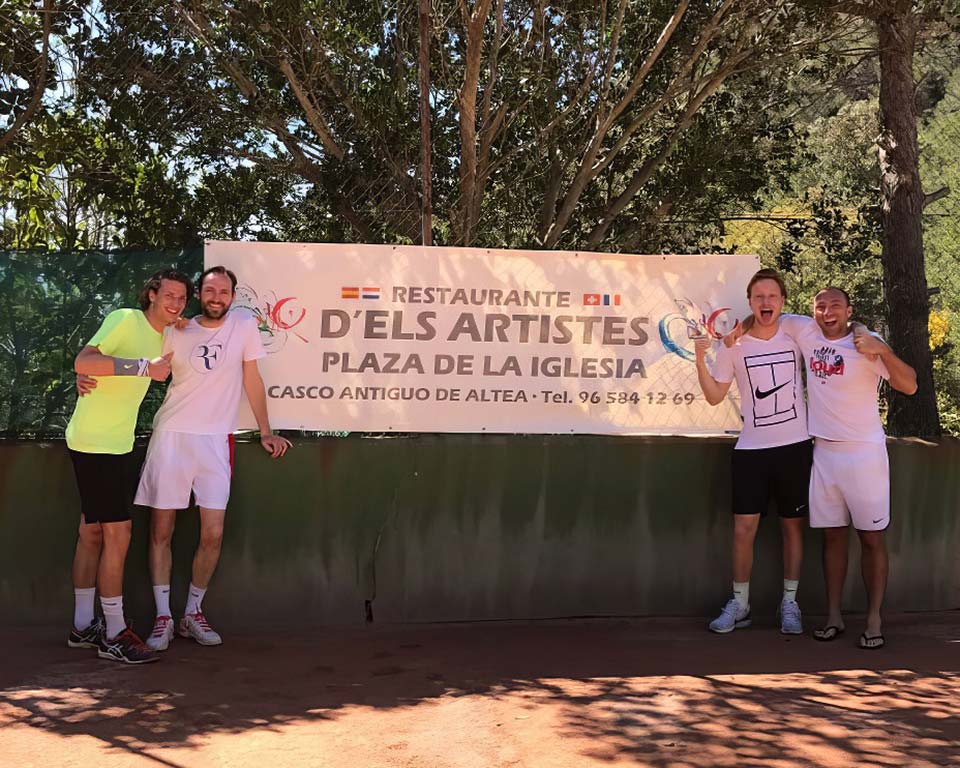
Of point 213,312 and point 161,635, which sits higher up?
point 213,312

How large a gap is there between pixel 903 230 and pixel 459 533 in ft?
15.7

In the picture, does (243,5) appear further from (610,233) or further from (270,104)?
(610,233)

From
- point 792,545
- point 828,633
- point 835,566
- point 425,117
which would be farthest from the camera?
point 425,117

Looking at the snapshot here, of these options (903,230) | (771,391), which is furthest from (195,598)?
(903,230)

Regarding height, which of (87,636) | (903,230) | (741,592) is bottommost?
Answer: (87,636)

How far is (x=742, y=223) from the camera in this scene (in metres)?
24.2

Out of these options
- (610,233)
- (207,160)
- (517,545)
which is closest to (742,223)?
(610,233)

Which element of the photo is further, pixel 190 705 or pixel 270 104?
pixel 270 104

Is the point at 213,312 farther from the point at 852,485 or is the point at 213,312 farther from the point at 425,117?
the point at 852,485

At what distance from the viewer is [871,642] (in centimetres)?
628

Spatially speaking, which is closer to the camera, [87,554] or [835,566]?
[87,554]

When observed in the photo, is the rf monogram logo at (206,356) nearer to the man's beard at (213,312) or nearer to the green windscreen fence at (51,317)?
the man's beard at (213,312)

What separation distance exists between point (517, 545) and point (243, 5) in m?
6.41

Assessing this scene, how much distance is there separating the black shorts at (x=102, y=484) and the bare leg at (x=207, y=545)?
0.45 m
